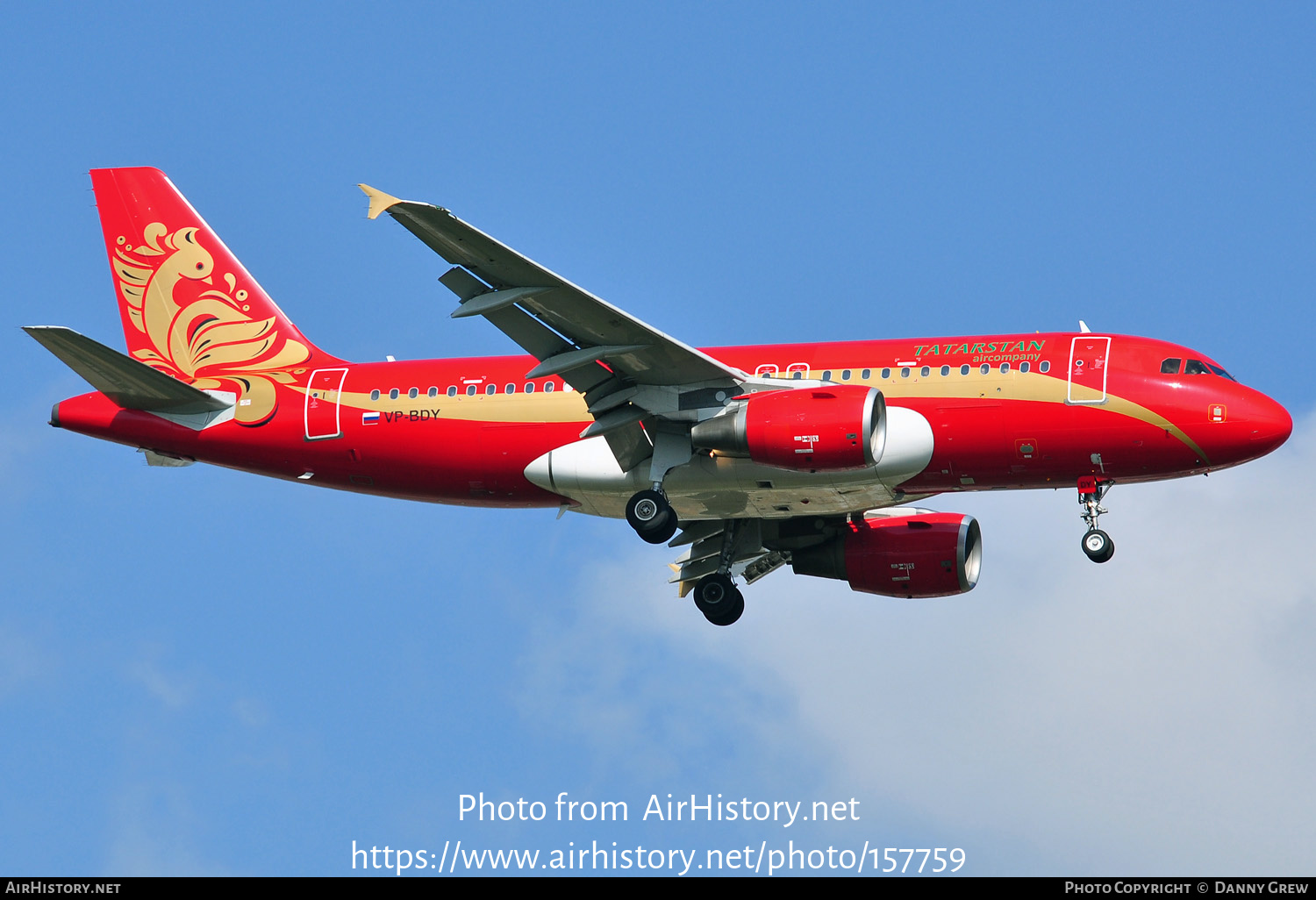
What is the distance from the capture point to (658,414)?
36.3m

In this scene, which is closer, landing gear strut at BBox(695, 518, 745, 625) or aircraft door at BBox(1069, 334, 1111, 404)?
aircraft door at BBox(1069, 334, 1111, 404)

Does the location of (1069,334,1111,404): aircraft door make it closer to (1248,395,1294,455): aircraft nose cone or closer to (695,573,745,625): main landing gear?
(1248,395,1294,455): aircraft nose cone

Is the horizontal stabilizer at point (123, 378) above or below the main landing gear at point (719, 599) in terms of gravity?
above

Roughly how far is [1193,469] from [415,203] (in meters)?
16.8

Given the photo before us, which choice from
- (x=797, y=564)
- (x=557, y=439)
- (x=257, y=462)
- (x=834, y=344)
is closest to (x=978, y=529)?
(x=797, y=564)

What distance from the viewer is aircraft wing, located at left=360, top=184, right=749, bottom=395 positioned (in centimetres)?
3169

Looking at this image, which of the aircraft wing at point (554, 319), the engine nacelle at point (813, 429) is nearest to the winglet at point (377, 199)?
the aircraft wing at point (554, 319)

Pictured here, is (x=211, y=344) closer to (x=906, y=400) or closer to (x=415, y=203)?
(x=415, y=203)

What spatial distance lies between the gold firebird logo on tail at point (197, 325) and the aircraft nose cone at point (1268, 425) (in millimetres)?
21199

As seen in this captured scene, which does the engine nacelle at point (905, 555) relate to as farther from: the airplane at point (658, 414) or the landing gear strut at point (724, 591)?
the landing gear strut at point (724, 591)

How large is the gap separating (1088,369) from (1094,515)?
3029 millimetres

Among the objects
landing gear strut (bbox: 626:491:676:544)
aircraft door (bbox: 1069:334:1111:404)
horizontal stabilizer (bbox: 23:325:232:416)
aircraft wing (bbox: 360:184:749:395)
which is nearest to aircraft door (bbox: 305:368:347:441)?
horizontal stabilizer (bbox: 23:325:232:416)

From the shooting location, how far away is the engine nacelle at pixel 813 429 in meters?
34.2

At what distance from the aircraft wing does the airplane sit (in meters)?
0.06
